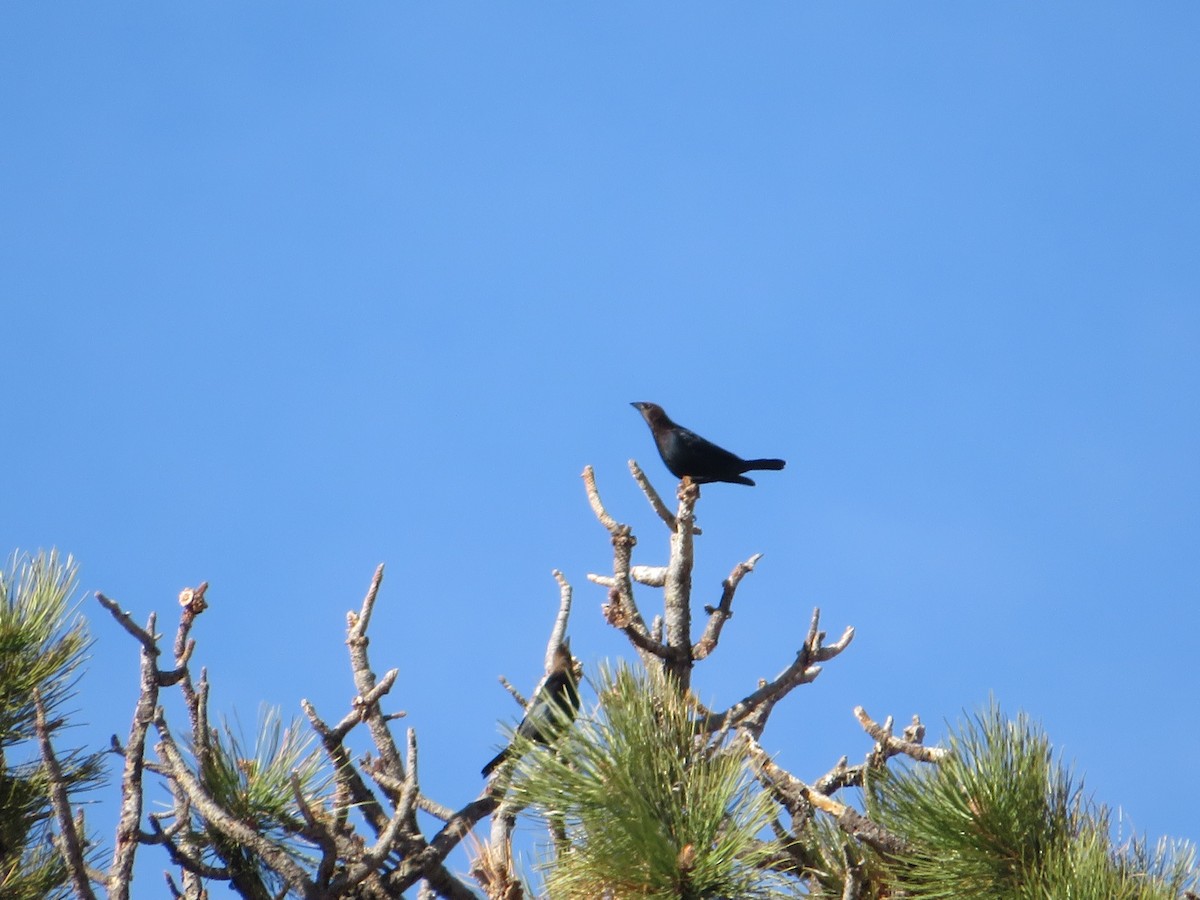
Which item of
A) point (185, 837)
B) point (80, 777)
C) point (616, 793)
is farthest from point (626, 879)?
point (80, 777)

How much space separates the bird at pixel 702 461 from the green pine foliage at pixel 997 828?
4.22 m

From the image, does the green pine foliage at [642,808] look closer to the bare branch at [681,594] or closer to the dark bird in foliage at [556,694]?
the dark bird in foliage at [556,694]

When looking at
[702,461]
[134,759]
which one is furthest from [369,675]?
[702,461]

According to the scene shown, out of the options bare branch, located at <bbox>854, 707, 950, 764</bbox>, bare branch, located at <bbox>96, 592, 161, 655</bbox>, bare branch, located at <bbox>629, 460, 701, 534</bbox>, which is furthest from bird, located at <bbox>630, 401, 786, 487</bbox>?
bare branch, located at <bbox>96, 592, 161, 655</bbox>

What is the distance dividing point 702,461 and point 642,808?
4.53 meters

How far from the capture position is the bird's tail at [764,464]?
8.51m

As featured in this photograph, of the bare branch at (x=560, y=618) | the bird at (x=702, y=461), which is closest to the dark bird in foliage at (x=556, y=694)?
the bare branch at (x=560, y=618)

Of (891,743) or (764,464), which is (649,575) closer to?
(891,743)

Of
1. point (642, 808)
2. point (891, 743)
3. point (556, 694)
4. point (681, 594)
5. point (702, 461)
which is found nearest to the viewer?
point (642, 808)

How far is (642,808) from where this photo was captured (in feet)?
13.2

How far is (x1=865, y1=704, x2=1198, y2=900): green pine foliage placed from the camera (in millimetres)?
4051

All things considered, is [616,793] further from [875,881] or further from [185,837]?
[185,837]

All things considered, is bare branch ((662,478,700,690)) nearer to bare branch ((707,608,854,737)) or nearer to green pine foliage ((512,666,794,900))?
bare branch ((707,608,854,737))

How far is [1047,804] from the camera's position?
4.16m
